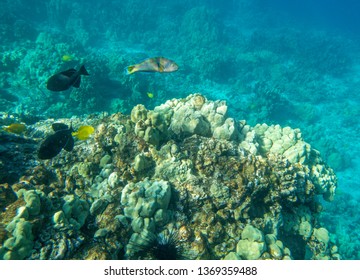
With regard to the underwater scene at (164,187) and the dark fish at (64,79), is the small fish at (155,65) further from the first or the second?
the dark fish at (64,79)

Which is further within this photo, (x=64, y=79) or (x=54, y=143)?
(x=64, y=79)

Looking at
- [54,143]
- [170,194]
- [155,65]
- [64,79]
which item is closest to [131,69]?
[155,65]

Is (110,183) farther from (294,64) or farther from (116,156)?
(294,64)

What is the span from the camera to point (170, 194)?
11.8 ft

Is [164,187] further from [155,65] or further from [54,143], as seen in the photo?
[155,65]

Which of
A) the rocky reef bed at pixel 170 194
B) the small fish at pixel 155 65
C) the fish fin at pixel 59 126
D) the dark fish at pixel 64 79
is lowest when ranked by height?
the rocky reef bed at pixel 170 194

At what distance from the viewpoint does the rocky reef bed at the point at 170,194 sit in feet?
9.53

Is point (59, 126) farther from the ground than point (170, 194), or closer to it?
farther from the ground

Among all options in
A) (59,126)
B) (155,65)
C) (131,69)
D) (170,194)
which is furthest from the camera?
(131,69)

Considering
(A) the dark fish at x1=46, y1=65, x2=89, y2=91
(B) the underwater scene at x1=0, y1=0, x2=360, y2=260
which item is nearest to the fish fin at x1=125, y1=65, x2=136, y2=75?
(B) the underwater scene at x1=0, y1=0, x2=360, y2=260

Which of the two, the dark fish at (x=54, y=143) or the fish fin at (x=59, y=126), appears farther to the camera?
the fish fin at (x=59, y=126)

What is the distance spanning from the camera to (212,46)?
79.3ft

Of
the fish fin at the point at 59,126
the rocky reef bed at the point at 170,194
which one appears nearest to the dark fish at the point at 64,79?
the fish fin at the point at 59,126

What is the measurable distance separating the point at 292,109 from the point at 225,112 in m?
13.8
